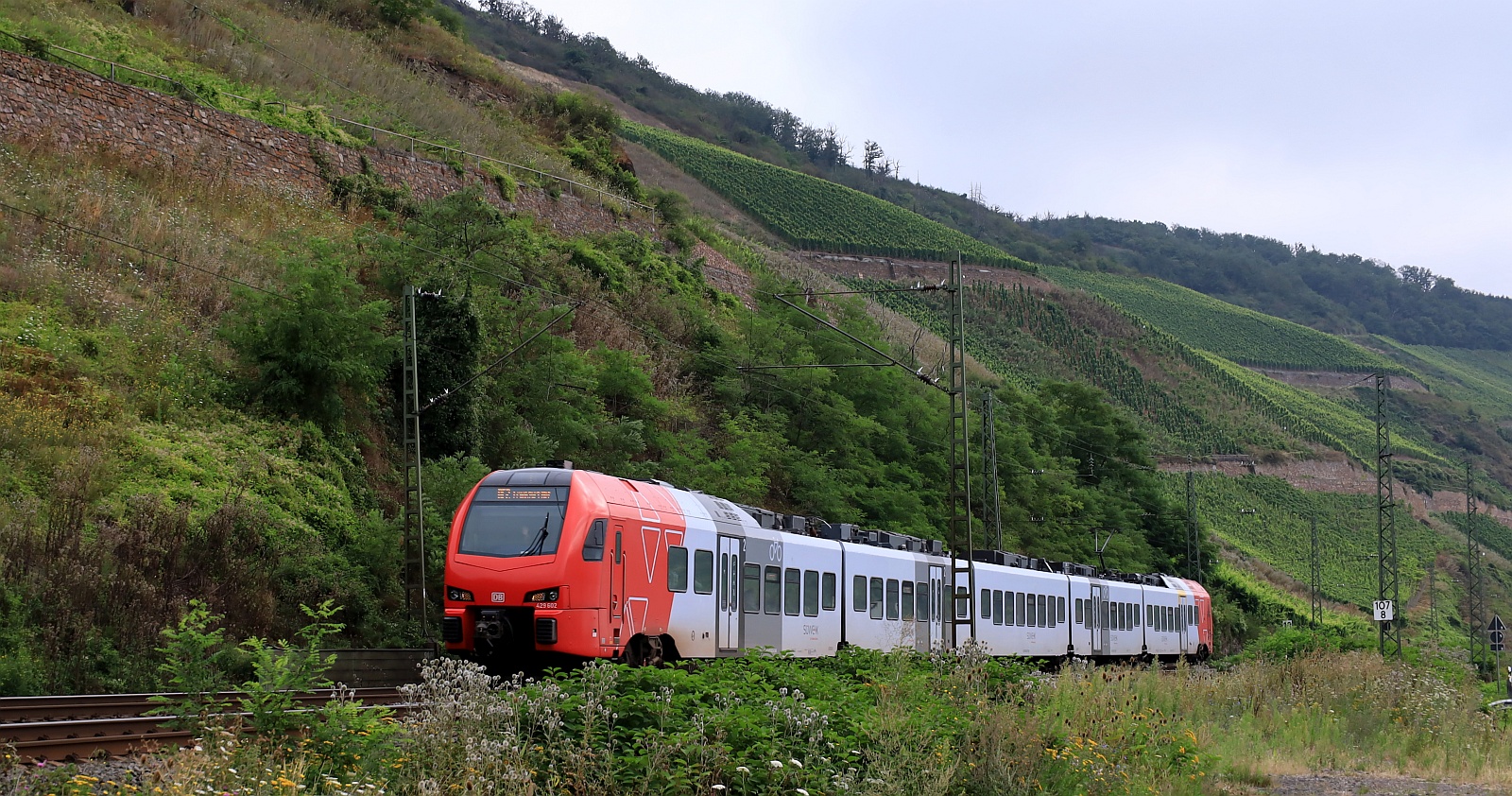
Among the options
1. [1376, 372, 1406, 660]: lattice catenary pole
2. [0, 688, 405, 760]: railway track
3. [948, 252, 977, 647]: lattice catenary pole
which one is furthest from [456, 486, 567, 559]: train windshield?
[1376, 372, 1406, 660]: lattice catenary pole

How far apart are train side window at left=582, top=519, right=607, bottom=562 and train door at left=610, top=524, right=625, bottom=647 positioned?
27 cm

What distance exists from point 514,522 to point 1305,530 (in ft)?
332

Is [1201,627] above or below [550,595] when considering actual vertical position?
below

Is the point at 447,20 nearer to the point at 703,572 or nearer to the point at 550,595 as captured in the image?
the point at 703,572

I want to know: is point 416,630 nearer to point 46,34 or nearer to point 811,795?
point 811,795

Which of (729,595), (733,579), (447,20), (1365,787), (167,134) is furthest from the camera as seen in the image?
(447,20)

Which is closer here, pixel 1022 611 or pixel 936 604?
pixel 936 604

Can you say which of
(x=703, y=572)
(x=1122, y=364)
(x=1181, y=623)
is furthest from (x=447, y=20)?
(x=1122, y=364)

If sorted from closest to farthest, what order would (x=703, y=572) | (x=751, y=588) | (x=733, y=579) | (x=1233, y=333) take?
(x=703, y=572)
(x=733, y=579)
(x=751, y=588)
(x=1233, y=333)

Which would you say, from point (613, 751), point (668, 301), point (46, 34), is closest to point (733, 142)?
point (668, 301)

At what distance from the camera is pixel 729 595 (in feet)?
68.1

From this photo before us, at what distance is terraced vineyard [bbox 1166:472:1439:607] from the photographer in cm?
9350

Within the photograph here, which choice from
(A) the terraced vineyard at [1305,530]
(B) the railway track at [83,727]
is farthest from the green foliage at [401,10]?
(A) the terraced vineyard at [1305,530]

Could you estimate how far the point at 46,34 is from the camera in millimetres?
35344
